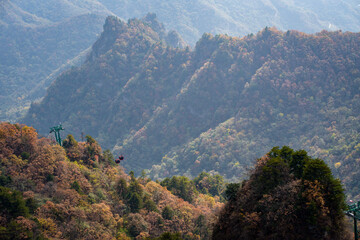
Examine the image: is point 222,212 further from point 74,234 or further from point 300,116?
point 300,116

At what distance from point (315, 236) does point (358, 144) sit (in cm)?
10930

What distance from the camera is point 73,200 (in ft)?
176

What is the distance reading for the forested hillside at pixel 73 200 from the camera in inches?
1763

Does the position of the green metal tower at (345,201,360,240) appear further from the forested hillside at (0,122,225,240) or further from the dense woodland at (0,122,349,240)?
the forested hillside at (0,122,225,240)

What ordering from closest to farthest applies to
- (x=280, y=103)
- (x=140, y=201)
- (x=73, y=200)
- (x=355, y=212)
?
(x=355, y=212)
(x=73, y=200)
(x=140, y=201)
(x=280, y=103)

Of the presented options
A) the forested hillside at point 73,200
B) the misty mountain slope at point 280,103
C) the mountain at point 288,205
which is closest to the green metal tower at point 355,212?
the mountain at point 288,205

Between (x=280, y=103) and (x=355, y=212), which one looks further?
(x=280, y=103)

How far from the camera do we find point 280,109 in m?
174

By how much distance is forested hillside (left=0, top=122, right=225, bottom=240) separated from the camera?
1763 inches

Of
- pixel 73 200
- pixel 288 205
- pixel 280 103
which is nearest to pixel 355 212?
pixel 288 205

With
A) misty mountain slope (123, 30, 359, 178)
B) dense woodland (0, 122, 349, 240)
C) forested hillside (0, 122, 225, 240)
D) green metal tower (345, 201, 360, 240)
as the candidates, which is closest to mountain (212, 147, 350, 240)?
dense woodland (0, 122, 349, 240)

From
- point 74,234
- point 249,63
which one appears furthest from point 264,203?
point 249,63

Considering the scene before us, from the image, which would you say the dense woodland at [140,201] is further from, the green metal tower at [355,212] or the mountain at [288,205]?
the green metal tower at [355,212]

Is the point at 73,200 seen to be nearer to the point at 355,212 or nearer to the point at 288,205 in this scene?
the point at 288,205
